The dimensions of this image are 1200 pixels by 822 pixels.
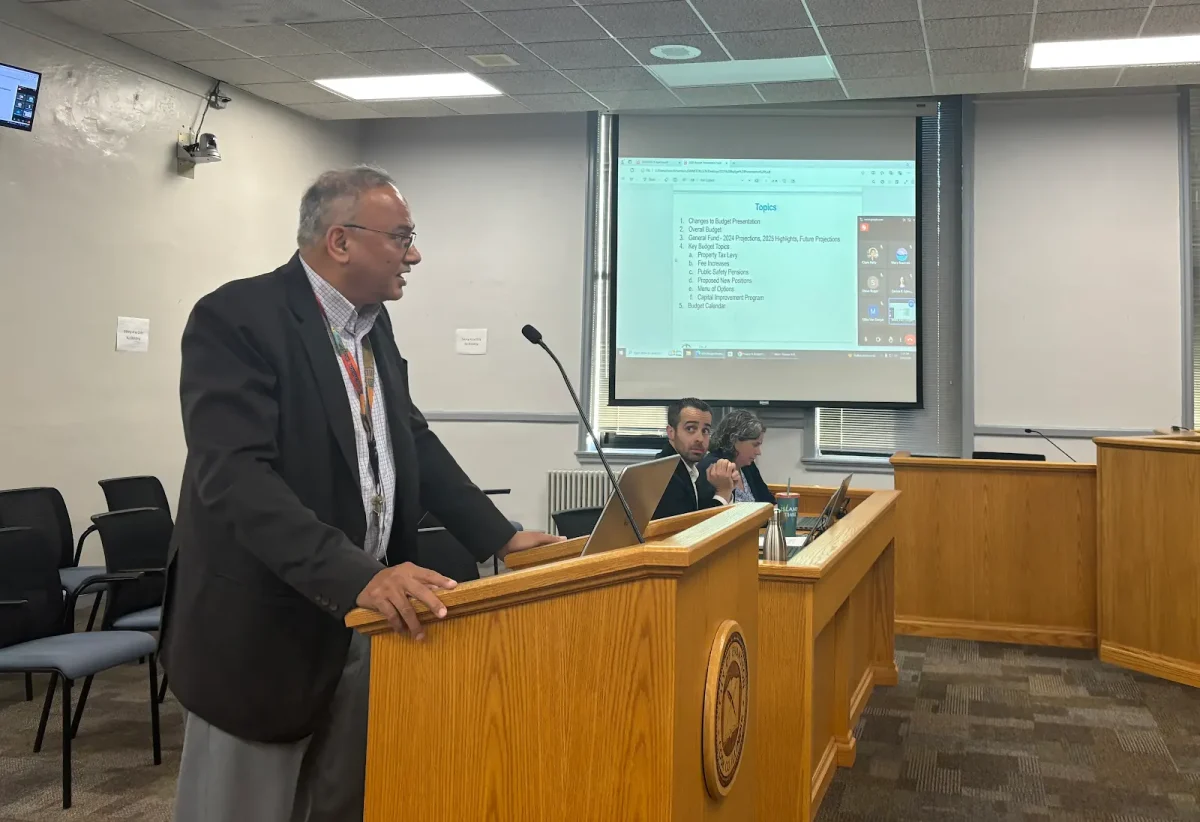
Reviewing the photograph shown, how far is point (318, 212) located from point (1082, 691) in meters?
4.05

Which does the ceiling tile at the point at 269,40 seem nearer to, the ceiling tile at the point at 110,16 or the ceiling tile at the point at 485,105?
the ceiling tile at the point at 110,16

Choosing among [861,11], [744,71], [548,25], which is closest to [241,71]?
[548,25]

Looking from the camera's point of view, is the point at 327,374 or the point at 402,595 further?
the point at 327,374

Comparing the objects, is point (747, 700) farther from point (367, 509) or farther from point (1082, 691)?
point (1082, 691)

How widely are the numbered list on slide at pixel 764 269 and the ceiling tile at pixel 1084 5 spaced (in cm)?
210

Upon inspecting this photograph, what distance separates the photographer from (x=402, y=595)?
1463mm

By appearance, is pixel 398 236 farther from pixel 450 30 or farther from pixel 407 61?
pixel 407 61

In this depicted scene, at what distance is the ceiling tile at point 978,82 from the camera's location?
6.14 meters

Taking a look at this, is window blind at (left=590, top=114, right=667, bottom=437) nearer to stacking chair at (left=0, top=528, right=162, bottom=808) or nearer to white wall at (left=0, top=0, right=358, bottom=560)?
white wall at (left=0, top=0, right=358, bottom=560)

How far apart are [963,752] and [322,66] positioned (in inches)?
196

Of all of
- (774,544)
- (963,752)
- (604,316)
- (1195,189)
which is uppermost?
(1195,189)

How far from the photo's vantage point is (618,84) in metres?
6.48

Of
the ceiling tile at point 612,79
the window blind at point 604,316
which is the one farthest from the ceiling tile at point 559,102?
the window blind at point 604,316

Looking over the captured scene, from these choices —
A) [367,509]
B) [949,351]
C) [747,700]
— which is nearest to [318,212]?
[367,509]
